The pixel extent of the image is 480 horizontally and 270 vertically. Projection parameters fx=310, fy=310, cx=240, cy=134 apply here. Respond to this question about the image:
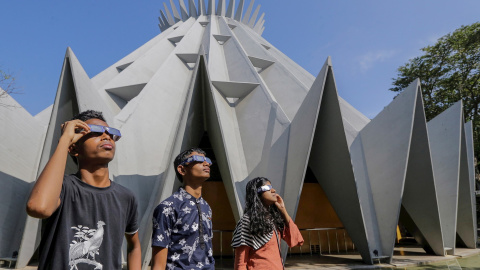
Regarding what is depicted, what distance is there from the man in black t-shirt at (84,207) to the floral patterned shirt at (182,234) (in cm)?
34

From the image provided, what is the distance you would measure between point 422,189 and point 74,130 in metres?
11.6

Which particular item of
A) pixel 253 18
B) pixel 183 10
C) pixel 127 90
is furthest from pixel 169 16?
pixel 127 90

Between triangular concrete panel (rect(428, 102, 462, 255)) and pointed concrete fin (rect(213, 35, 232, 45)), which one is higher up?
pointed concrete fin (rect(213, 35, 232, 45))

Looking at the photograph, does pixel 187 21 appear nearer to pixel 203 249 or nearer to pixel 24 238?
pixel 24 238

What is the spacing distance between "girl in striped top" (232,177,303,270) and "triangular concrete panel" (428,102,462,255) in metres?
10.6

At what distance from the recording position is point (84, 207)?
6.49ft

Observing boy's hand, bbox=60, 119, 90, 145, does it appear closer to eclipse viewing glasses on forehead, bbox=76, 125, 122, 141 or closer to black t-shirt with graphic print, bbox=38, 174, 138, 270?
eclipse viewing glasses on forehead, bbox=76, 125, 122, 141

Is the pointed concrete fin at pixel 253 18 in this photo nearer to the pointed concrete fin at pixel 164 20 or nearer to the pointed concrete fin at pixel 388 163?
the pointed concrete fin at pixel 164 20

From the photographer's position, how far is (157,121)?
37.8 ft

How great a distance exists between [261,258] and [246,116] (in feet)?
30.1

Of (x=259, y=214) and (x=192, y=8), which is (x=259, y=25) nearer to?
(x=192, y=8)

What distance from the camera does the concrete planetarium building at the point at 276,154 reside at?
30.4ft

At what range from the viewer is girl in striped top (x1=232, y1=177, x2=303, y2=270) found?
10.7ft

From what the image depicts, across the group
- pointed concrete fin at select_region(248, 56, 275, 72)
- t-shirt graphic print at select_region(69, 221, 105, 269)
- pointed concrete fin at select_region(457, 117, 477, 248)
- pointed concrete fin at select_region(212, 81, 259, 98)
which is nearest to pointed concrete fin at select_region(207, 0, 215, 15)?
pointed concrete fin at select_region(248, 56, 275, 72)
